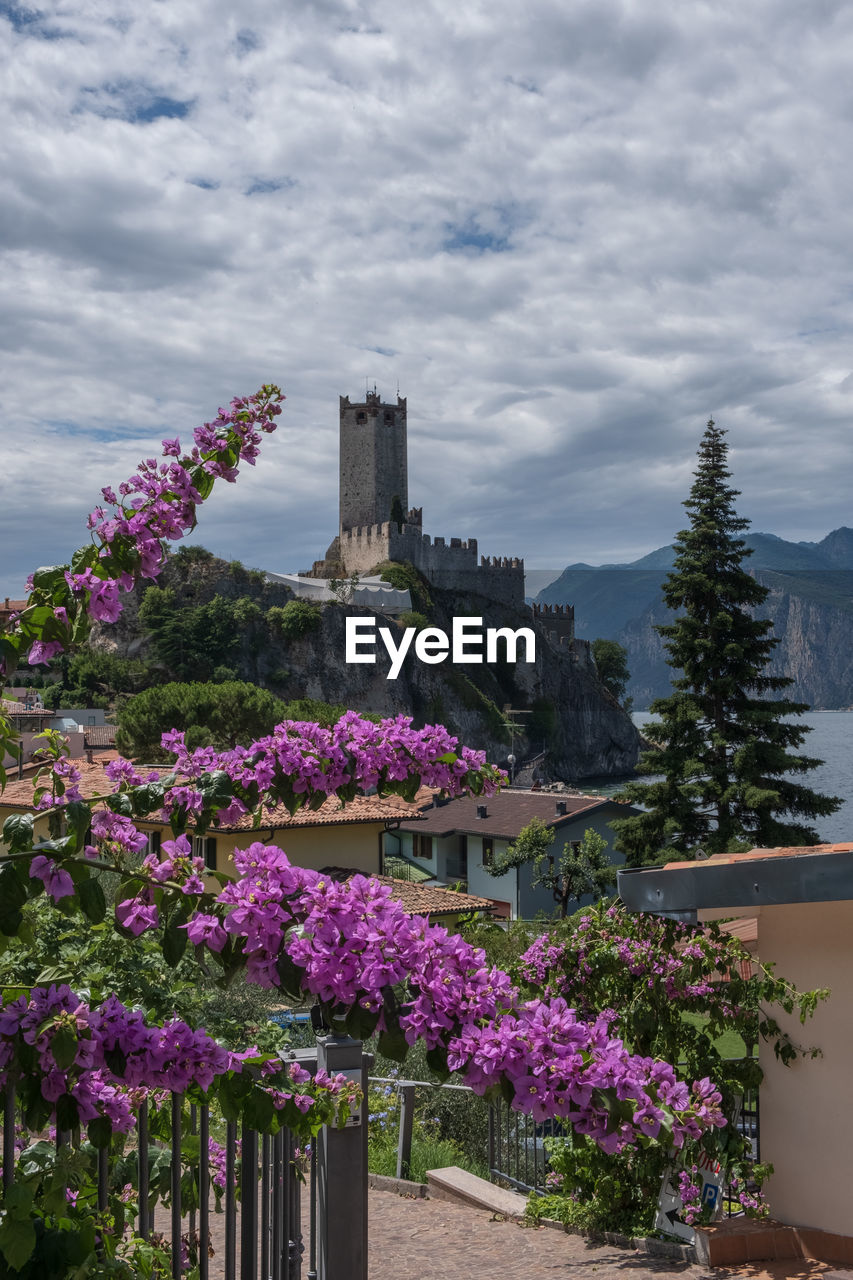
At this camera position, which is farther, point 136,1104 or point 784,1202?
point 784,1202

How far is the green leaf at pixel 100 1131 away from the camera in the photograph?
2.31 meters

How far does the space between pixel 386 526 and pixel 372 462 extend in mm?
10234

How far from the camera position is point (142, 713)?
47344 millimetres

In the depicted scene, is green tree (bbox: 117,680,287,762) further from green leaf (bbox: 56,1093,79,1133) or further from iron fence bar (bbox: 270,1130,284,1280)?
green leaf (bbox: 56,1093,79,1133)

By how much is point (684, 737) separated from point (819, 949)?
2555 centimetres

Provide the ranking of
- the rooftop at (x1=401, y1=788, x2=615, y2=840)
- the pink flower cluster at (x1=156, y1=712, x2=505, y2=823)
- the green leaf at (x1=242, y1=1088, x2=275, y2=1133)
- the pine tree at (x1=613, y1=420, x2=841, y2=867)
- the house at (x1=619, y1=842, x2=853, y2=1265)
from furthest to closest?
the rooftop at (x1=401, y1=788, x2=615, y2=840)
the pine tree at (x1=613, y1=420, x2=841, y2=867)
the house at (x1=619, y1=842, x2=853, y2=1265)
the pink flower cluster at (x1=156, y1=712, x2=505, y2=823)
the green leaf at (x1=242, y1=1088, x2=275, y2=1133)

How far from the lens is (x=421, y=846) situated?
51406mm

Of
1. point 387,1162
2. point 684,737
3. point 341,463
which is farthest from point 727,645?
point 341,463

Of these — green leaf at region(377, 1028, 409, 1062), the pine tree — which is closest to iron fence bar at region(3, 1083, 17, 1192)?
green leaf at region(377, 1028, 409, 1062)

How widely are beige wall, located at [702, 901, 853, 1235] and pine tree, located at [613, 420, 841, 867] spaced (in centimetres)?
2202

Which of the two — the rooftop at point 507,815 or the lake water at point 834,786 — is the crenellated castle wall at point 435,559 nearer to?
the lake water at point 834,786

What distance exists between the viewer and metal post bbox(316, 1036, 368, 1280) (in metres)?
3.44

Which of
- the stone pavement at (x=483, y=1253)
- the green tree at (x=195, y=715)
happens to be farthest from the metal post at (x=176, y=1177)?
the green tree at (x=195, y=715)

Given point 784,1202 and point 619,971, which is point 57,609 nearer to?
point 619,971
